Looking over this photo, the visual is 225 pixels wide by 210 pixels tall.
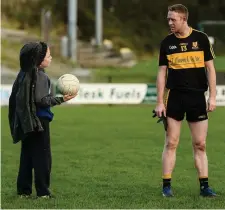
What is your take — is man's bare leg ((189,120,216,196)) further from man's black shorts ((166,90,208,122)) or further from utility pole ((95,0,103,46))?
utility pole ((95,0,103,46))

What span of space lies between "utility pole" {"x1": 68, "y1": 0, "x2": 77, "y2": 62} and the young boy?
29607mm

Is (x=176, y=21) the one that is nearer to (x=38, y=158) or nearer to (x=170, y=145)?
(x=170, y=145)

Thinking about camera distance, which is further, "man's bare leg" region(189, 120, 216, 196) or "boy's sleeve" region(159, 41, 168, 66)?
"man's bare leg" region(189, 120, 216, 196)

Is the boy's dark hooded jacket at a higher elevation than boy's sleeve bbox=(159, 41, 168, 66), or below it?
below

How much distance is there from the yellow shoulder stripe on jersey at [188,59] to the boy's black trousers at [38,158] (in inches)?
60.2

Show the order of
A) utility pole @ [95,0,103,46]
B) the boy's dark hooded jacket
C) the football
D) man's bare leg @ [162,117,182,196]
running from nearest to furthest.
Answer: the boy's dark hooded jacket, the football, man's bare leg @ [162,117,182,196], utility pole @ [95,0,103,46]

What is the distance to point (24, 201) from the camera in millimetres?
8773

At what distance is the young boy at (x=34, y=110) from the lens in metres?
8.58

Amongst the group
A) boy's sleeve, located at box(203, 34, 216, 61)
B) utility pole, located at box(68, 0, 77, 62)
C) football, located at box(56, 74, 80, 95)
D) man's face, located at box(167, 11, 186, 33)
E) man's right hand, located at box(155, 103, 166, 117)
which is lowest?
man's right hand, located at box(155, 103, 166, 117)

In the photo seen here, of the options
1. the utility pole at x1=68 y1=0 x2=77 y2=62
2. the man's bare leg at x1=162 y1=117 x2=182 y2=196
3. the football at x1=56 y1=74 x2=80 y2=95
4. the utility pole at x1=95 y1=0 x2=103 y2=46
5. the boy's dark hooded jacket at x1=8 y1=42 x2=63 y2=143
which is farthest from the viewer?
the utility pole at x1=95 y1=0 x2=103 y2=46

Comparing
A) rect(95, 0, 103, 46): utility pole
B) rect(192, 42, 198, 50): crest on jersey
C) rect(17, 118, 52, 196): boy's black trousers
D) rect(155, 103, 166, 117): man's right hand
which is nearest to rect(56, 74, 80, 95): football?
rect(17, 118, 52, 196): boy's black trousers

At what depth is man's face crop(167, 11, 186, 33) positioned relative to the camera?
8578 mm

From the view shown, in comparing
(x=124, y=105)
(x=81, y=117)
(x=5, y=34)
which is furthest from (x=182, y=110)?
(x=5, y=34)

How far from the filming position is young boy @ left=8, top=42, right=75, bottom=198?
8.58 m
